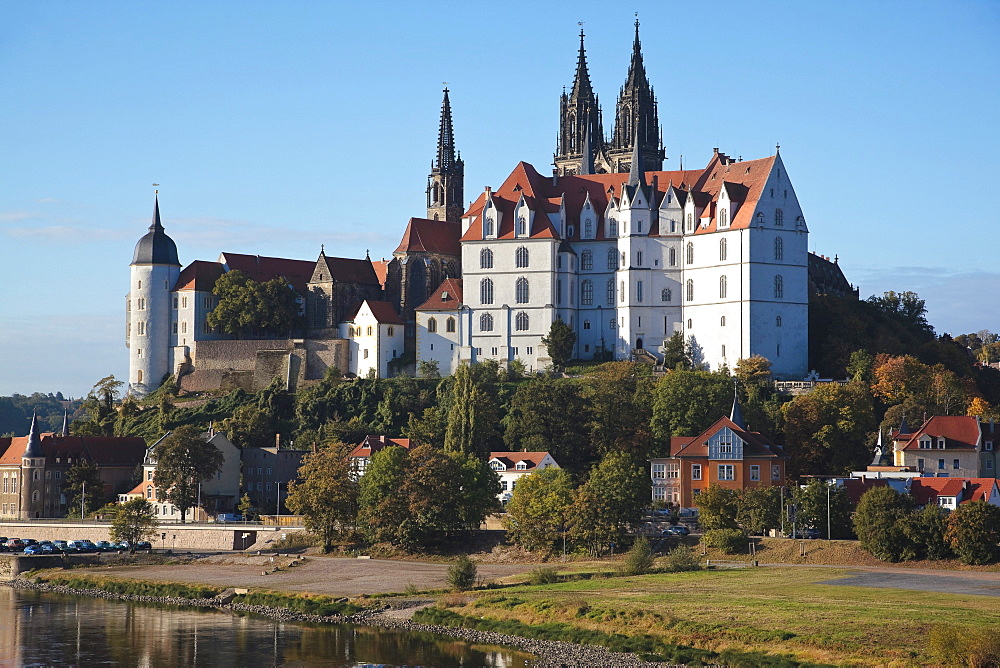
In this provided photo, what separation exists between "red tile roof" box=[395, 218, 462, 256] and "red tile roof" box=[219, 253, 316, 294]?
863cm

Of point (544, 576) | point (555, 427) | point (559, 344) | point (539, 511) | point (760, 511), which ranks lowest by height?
point (544, 576)

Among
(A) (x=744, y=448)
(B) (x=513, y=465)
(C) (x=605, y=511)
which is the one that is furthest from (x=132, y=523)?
(A) (x=744, y=448)

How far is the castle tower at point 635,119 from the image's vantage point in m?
146

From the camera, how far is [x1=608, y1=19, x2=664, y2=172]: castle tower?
146500 millimetres

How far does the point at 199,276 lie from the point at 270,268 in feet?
20.8

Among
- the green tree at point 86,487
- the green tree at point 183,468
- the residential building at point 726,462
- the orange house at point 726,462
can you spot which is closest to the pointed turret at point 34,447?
the green tree at point 86,487

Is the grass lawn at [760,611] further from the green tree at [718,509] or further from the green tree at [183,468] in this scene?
the green tree at [183,468]

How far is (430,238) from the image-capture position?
12475 centimetres

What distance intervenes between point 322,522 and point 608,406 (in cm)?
2109

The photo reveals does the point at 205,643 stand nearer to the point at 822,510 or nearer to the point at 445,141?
the point at 822,510

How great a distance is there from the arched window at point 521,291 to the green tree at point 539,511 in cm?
3336

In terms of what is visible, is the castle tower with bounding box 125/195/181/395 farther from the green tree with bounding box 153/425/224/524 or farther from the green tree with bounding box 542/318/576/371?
the green tree with bounding box 542/318/576/371

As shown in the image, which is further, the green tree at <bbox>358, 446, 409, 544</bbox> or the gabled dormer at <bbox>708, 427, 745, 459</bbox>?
the gabled dormer at <bbox>708, 427, 745, 459</bbox>

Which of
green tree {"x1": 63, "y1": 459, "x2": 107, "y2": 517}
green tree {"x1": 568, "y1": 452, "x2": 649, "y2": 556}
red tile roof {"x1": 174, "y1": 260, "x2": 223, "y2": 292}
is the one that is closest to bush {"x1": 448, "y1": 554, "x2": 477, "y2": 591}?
green tree {"x1": 568, "y1": 452, "x2": 649, "y2": 556}
